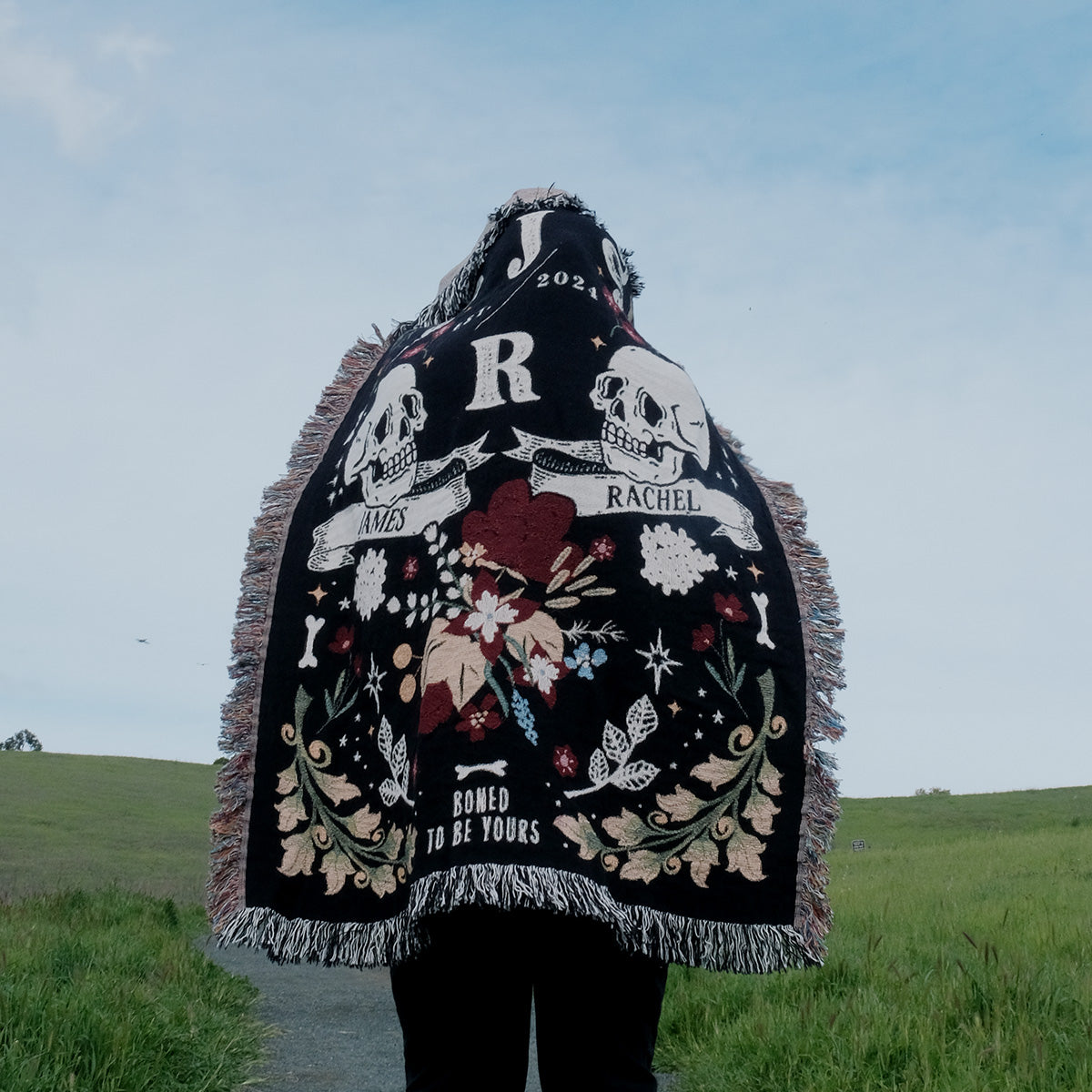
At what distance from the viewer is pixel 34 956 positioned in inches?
168

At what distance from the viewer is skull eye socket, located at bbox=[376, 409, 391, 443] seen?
190cm

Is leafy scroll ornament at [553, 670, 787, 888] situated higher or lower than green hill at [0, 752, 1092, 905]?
higher

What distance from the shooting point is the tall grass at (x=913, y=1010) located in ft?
9.30

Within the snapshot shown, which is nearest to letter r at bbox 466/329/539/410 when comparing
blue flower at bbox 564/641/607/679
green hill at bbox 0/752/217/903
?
blue flower at bbox 564/641/607/679

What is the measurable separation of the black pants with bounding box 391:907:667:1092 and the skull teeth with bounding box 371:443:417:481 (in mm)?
768

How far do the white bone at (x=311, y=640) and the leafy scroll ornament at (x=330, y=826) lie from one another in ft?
0.17

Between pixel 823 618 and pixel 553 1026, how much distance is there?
2.76 feet

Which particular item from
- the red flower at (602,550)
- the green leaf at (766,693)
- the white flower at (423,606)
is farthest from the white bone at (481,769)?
the green leaf at (766,693)

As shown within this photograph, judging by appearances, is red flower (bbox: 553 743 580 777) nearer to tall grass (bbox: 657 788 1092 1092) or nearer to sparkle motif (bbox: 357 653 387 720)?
sparkle motif (bbox: 357 653 387 720)

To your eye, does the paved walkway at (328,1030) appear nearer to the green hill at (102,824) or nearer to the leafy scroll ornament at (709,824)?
the green hill at (102,824)

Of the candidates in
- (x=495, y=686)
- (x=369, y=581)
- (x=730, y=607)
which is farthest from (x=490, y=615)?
(x=730, y=607)

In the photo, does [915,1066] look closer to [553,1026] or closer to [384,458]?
[553,1026]

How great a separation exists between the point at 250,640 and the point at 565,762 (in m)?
0.79

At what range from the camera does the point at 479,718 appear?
155 centimetres
